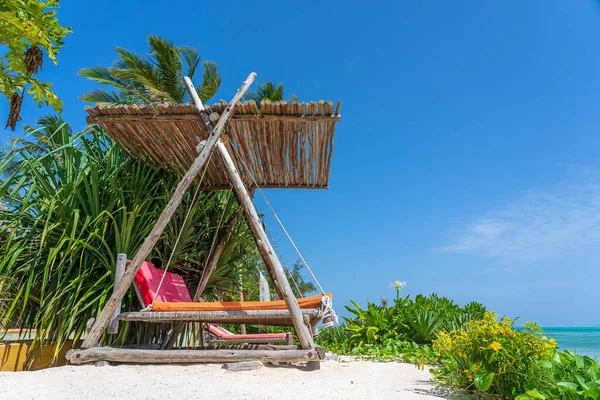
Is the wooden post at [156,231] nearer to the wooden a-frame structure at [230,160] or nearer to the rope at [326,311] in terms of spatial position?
the wooden a-frame structure at [230,160]

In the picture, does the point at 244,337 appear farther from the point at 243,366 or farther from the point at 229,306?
the point at 243,366

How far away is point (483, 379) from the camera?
2.32 meters

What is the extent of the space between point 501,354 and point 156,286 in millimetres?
2931

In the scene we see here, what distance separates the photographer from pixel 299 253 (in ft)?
12.5

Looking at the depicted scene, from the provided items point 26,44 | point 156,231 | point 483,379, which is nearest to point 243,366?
point 156,231

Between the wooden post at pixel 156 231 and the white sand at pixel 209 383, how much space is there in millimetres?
349

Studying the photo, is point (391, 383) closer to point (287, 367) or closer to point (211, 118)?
point (287, 367)

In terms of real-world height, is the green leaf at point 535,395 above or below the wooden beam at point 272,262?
below

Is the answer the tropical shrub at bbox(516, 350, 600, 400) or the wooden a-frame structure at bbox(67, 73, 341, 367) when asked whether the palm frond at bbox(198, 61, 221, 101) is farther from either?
the tropical shrub at bbox(516, 350, 600, 400)

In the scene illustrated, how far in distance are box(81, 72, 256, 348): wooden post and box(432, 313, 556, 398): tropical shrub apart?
2553 mm

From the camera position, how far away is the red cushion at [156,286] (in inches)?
144

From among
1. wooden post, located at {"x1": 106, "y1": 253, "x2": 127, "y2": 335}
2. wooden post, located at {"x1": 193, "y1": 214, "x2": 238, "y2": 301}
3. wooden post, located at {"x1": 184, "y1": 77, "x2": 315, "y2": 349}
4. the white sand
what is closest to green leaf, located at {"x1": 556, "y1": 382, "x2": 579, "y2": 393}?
the white sand

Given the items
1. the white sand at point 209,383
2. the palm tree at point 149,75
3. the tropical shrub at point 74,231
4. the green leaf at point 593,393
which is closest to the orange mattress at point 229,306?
the white sand at point 209,383

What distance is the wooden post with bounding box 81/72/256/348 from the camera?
11.4 feet
